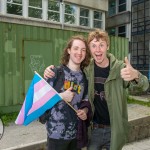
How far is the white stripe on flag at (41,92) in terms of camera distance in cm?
269

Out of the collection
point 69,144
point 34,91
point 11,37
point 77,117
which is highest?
point 11,37

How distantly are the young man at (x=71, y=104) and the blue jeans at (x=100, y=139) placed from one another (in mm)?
246

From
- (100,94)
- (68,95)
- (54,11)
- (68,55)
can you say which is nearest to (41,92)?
(68,95)

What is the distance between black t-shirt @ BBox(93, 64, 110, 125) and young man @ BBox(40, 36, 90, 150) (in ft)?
0.45

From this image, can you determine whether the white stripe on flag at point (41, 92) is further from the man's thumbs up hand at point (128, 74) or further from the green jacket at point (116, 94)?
the man's thumbs up hand at point (128, 74)

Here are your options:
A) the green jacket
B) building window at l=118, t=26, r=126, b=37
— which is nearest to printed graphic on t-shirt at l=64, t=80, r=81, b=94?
the green jacket

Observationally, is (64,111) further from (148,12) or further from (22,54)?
(148,12)

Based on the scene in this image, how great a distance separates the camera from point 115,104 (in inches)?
106

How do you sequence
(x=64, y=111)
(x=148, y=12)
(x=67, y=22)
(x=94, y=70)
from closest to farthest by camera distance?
(x=64, y=111) → (x=94, y=70) → (x=67, y=22) → (x=148, y=12)

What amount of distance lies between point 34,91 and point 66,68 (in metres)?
0.48

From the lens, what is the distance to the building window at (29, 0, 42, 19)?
584 inches

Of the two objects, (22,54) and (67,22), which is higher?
(67,22)

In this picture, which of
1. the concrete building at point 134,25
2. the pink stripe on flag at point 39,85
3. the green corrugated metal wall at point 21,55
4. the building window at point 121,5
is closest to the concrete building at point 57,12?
the concrete building at point 134,25

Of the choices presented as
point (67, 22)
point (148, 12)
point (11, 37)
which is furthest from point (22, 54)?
point (148, 12)
